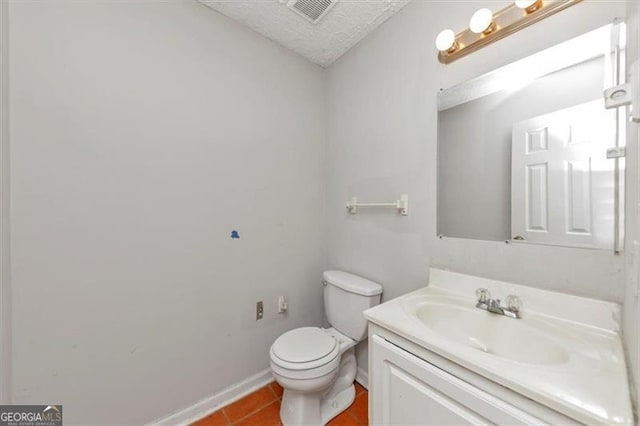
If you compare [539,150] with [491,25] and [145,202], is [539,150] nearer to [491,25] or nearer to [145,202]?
[491,25]

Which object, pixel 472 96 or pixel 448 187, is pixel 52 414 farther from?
pixel 472 96

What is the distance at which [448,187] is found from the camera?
3.85ft

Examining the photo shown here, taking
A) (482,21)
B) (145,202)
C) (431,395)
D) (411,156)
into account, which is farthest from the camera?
(411,156)

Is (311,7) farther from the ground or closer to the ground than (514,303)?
farther from the ground

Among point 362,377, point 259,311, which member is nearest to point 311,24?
point 259,311

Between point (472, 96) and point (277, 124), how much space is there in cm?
113

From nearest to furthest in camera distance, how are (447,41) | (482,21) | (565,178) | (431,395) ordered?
(431,395), (565,178), (482,21), (447,41)

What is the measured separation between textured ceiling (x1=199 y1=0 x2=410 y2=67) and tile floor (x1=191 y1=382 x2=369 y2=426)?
2.26 metres

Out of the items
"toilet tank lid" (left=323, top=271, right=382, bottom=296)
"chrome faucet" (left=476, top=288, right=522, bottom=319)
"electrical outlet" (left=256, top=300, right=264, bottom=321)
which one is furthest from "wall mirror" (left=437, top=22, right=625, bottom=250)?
"electrical outlet" (left=256, top=300, right=264, bottom=321)

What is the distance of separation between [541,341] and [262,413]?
140cm

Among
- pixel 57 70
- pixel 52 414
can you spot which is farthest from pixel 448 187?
pixel 52 414

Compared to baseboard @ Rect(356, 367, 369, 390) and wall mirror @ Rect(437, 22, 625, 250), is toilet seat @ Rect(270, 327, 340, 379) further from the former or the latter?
wall mirror @ Rect(437, 22, 625, 250)

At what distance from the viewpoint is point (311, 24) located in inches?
57.5

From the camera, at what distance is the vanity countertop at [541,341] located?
0.51m
